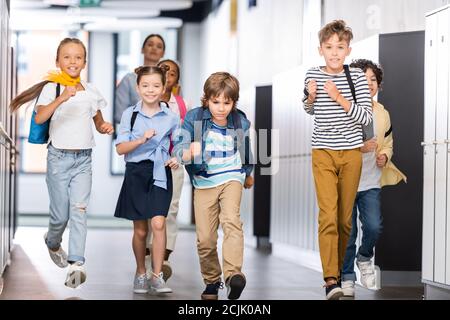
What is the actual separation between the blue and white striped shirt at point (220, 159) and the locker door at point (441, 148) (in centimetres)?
104

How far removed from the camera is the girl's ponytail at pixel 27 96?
5.17 metres

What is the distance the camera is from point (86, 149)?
5.24m

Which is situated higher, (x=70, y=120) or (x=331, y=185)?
(x=70, y=120)

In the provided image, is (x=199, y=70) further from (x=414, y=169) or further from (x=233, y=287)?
(x=233, y=287)

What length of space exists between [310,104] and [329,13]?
9.26ft

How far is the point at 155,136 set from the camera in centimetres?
520

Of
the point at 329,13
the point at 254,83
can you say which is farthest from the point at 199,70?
the point at 329,13

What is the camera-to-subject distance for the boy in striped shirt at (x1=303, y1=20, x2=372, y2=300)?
191 inches

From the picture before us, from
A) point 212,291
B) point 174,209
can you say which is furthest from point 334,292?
point 174,209

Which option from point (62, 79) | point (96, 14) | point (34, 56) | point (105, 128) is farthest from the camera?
point (34, 56)

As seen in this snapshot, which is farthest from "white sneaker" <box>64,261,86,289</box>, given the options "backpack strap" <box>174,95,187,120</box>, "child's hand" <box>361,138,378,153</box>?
"child's hand" <box>361,138,378,153</box>

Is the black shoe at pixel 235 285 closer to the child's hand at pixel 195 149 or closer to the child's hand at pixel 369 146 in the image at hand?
the child's hand at pixel 195 149

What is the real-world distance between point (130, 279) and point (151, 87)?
4.94ft

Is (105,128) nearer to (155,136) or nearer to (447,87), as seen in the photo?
(155,136)
